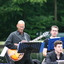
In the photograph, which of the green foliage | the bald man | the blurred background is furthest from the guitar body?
the blurred background

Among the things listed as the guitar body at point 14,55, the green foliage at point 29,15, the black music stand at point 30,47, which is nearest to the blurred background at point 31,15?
the green foliage at point 29,15

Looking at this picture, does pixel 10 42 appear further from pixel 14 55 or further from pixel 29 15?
pixel 29 15

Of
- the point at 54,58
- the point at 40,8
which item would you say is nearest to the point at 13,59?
the point at 54,58

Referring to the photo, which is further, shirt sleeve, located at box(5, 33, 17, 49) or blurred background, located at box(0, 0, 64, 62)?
blurred background, located at box(0, 0, 64, 62)

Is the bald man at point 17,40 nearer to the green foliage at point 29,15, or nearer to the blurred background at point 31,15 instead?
the green foliage at point 29,15

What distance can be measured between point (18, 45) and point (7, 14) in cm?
2569

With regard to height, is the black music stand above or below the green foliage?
below

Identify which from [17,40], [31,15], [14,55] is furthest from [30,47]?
[31,15]

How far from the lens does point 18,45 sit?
8.73 m

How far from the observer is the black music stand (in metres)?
8.71

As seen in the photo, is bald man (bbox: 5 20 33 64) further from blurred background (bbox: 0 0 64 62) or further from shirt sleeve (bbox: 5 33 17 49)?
blurred background (bbox: 0 0 64 62)

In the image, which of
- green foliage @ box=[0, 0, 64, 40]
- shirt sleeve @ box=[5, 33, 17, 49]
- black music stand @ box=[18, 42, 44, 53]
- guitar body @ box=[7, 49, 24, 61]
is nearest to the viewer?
black music stand @ box=[18, 42, 44, 53]

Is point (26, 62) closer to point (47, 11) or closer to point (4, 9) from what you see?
point (4, 9)

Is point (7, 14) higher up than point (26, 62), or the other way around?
point (7, 14)
